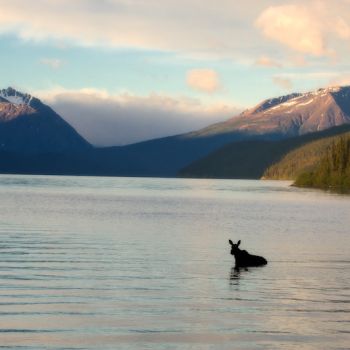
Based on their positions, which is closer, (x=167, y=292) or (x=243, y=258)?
(x=167, y=292)

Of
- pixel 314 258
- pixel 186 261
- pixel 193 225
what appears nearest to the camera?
pixel 186 261

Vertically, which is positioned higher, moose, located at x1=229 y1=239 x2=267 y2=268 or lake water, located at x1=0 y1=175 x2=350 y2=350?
moose, located at x1=229 y1=239 x2=267 y2=268

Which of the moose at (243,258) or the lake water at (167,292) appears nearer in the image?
the lake water at (167,292)

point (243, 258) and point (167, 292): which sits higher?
point (243, 258)

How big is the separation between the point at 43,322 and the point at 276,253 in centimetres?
3142

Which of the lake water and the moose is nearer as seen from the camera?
the lake water

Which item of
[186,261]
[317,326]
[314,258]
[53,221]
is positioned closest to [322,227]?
[53,221]

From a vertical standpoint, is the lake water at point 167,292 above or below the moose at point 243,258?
below

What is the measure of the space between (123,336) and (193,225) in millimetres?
63212

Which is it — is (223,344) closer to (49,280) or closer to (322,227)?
(49,280)

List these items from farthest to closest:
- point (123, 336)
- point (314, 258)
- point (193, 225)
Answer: point (193, 225), point (314, 258), point (123, 336)

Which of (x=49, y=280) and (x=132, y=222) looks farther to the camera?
(x=132, y=222)

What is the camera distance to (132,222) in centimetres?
9275

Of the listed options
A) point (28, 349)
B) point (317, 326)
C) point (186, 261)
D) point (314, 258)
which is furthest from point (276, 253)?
point (28, 349)
